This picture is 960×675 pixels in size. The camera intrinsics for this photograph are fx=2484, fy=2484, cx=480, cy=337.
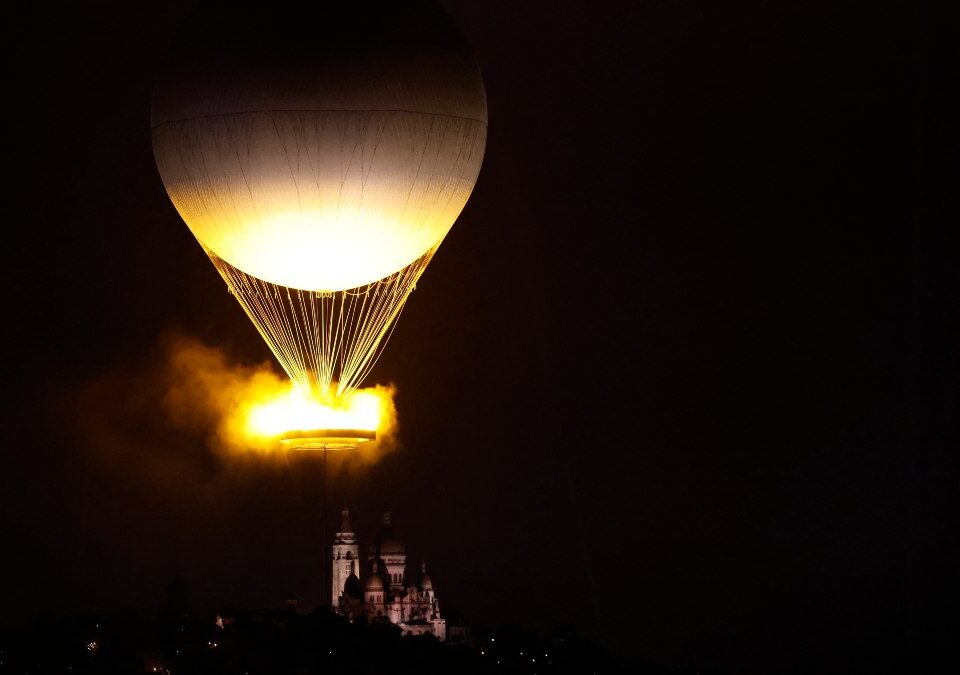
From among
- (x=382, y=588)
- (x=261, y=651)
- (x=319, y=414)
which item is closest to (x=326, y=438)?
(x=319, y=414)

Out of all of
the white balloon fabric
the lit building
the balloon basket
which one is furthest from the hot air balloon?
the lit building

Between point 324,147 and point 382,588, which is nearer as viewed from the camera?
point 324,147

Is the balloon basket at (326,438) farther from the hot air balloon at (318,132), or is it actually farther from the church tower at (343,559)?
the church tower at (343,559)

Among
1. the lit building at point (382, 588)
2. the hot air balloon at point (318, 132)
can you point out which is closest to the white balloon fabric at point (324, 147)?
the hot air balloon at point (318, 132)

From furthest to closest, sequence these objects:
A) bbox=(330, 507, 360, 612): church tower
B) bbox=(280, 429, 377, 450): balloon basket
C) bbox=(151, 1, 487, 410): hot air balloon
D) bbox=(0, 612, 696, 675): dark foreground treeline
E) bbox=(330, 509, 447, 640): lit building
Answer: bbox=(330, 507, 360, 612): church tower
bbox=(330, 509, 447, 640): lit building
bbox=(0, 612, 696, 675): dark foreground treeline
bbox=(280, 429, 377, 450): balloon basket
bbox=(151, 1, 487, 410): hot air balloon

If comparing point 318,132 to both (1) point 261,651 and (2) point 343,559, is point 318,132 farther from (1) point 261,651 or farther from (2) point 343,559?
(2) point 343,559

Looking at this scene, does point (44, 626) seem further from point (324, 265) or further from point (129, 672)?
point (324, 265)

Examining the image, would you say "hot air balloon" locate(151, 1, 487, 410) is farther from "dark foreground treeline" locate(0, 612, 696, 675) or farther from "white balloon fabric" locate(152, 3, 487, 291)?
"dark foreground treeline" locate(0, 612, 696, 675)
